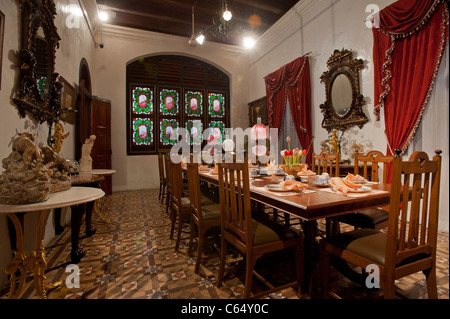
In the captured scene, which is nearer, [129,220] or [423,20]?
[423,20]

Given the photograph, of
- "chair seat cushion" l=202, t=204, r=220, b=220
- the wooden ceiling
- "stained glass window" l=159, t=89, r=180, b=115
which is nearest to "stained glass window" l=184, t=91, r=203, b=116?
"stained glass window" l=159, t=89, r=180, b=115

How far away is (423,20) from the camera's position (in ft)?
8.82

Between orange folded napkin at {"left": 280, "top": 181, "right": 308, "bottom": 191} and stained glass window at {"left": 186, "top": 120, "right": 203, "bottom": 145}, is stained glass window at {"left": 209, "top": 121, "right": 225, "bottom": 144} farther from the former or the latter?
orange folded napkin at {"left": 280, "top": 181, "right": 308, "bottom": 191}

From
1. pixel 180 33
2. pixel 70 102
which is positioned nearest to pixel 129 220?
pixel 70 102

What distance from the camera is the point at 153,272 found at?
1.88 metres

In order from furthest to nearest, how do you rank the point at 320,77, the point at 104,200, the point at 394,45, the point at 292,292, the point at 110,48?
the point at 110,48, the point at 104,200, the point at 320,77, the point at 394,45, the point at 292,292

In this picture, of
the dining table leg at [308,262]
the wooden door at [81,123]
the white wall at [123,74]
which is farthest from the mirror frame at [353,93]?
the wooden door at [81,123]

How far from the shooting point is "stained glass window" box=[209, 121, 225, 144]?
264 inches

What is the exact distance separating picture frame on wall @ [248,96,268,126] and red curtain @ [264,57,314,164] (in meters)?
0.44

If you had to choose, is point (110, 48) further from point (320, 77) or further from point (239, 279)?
point (239, 279)

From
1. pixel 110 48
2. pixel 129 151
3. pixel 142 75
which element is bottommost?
pixel 129 151

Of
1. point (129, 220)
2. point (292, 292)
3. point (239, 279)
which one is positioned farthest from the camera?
point (129, 220)

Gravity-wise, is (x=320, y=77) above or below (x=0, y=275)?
above

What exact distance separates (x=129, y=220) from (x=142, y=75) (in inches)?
167
